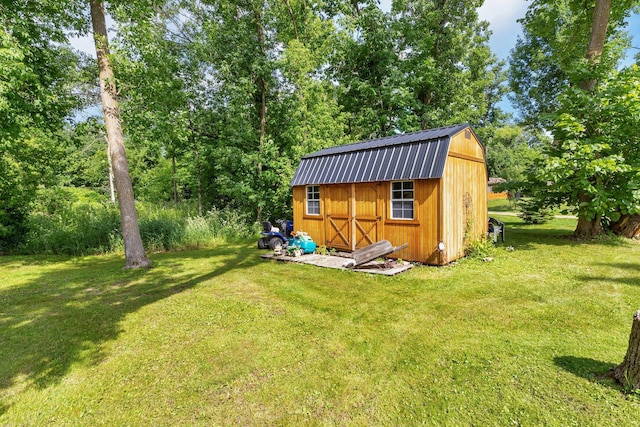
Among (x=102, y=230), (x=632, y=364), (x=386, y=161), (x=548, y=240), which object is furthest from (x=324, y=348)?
(x=102, y=230)

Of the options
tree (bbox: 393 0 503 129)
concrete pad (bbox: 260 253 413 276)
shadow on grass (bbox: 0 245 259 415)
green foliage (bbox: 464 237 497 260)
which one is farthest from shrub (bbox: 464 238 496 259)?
tree (bbox: 393 0 503 129)

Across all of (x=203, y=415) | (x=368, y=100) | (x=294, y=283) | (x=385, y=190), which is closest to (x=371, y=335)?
(x=203, y=415)

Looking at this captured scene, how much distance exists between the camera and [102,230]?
435 inches

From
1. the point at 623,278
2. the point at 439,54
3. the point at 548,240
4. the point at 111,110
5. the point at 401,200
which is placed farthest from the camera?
the point at 439,54

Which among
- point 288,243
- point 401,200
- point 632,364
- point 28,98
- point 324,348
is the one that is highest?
point 28,98

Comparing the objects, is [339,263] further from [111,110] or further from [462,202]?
[111,110]

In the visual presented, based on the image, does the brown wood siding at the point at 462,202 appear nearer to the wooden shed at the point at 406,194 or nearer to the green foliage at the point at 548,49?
the wooden shed at the point at 406,194

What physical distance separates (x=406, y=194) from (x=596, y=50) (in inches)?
354

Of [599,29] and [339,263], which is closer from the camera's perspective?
[339,263]

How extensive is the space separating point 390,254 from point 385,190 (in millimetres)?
1757

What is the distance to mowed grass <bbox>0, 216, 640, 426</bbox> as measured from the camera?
2576 millimetres

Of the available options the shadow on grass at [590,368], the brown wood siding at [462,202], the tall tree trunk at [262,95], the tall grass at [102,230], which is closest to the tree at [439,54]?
the tall tree trunk at [262,95]

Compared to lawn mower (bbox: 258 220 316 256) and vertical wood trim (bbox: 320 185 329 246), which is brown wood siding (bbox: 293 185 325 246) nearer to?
vertical wood trim (bbox: 320 185 329 246)

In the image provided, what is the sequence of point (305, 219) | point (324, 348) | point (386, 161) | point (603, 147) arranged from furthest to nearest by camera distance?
point (305, 219)
point (386, 161)
point (603, 147)
point (324, 348)
